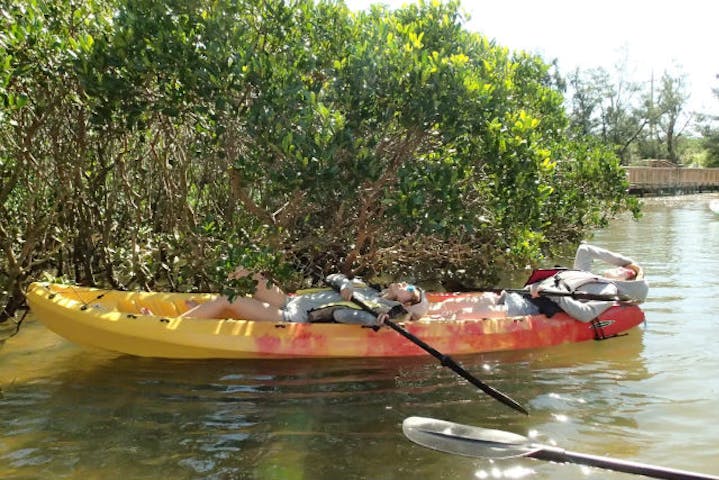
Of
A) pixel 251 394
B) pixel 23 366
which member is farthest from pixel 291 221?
pixel 23 366

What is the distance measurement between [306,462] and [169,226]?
4.31m

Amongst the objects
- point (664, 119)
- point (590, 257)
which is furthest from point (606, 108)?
point (590, 257)

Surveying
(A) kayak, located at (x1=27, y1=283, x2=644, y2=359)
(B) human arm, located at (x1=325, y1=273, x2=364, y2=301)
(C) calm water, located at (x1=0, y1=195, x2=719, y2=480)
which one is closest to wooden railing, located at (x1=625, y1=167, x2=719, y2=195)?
(C) calm water, located at (x1=0, y1=195, x2=719, y2=480)

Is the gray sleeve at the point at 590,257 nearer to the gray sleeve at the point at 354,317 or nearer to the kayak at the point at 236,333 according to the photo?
the kayak at the point at 236,333

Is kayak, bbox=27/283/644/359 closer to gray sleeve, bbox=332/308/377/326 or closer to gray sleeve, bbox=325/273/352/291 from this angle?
gray sleeve, bbox=332/308/377/326

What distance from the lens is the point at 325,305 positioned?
5809 mm

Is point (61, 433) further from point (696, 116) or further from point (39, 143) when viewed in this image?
point (696, 116)

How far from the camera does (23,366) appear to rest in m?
5.66

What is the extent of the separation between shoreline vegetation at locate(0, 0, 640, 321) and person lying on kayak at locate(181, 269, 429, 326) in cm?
26

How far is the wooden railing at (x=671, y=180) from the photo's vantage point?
3428 centimetres

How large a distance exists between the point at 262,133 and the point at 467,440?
2.81 metres

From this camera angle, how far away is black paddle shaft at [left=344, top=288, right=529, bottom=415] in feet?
15.0

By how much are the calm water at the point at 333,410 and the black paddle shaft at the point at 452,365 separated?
0.12 meters

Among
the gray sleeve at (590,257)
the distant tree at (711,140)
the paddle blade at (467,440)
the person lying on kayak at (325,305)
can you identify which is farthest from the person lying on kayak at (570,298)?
the distant tree at (711,140)
